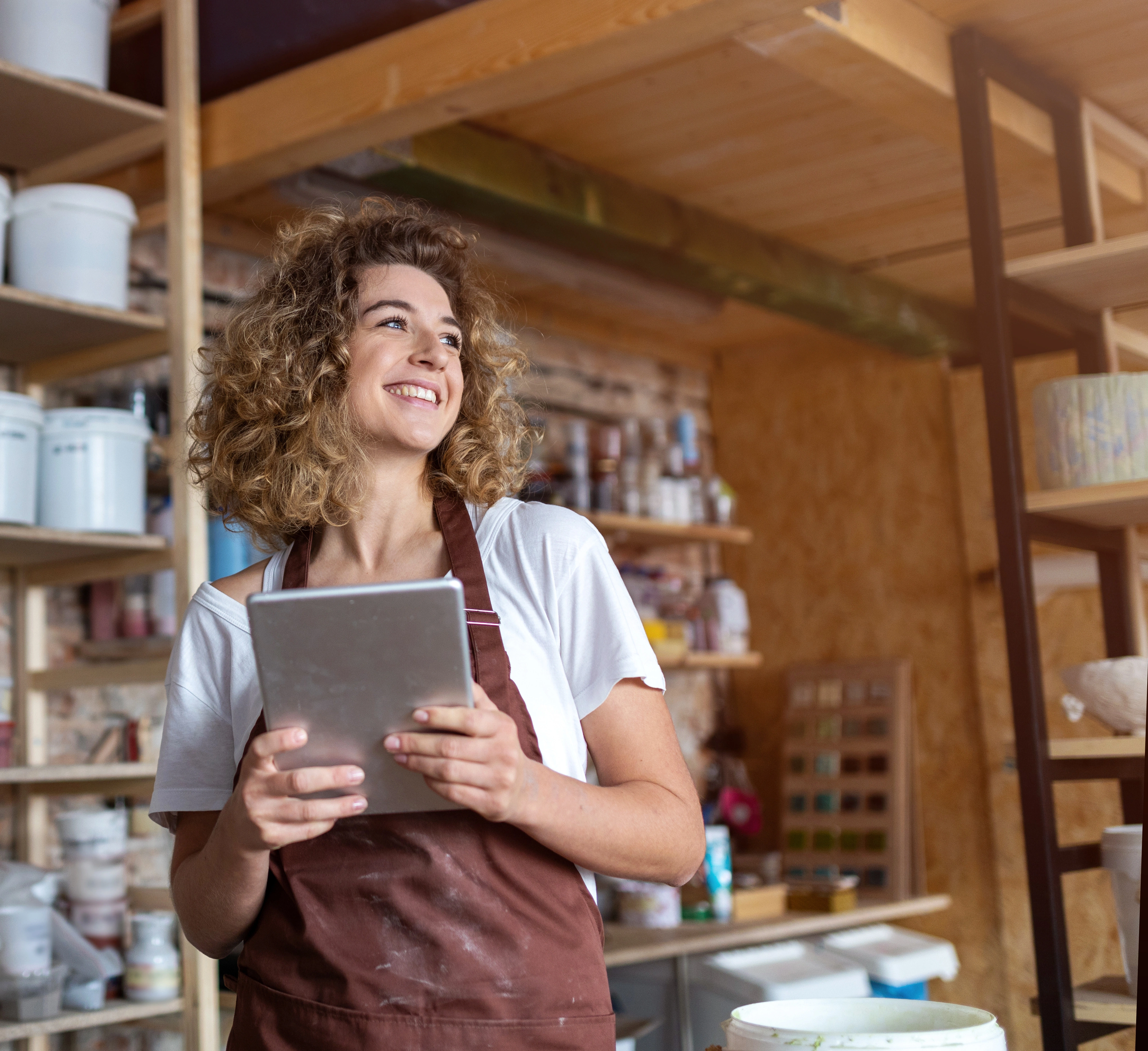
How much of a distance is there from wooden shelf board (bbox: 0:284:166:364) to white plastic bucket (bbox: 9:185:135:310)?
0.10 ft

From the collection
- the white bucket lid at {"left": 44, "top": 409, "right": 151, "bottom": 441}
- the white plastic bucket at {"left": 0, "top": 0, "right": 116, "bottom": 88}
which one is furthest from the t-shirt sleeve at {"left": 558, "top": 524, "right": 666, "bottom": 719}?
the white plastic bucket at {"left": 0, "top": 0, "right": 116, "bottom": 88}

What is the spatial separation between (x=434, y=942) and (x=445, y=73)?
165cm

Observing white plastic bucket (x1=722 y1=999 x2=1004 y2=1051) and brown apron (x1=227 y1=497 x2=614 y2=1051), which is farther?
brown apron (x1=227 y1=497 x2=614 y2=1051)

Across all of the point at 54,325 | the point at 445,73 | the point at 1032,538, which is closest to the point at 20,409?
the point at 54,325

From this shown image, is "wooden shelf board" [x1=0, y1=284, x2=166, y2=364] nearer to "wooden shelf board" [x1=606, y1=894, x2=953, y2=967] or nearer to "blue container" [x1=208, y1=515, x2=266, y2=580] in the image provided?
"blue container" [x1=208, y1=515, x2=266, y2=580]

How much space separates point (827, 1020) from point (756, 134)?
8.15 ft

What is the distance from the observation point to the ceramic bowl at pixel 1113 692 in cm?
217

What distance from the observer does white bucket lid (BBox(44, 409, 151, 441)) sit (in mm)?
2490

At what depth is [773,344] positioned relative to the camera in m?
4.82

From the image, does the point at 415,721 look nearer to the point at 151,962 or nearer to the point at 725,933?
the point at 151,962

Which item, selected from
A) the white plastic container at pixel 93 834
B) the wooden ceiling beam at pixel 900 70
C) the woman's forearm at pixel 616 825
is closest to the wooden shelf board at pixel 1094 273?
the wooden ceiling beam at pixel 900 70

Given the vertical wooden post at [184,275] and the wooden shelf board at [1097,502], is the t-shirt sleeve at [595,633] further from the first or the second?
the vertical wooden post at [184,275]

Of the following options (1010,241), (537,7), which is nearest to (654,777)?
(537,7)

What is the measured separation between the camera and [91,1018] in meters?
2.28
